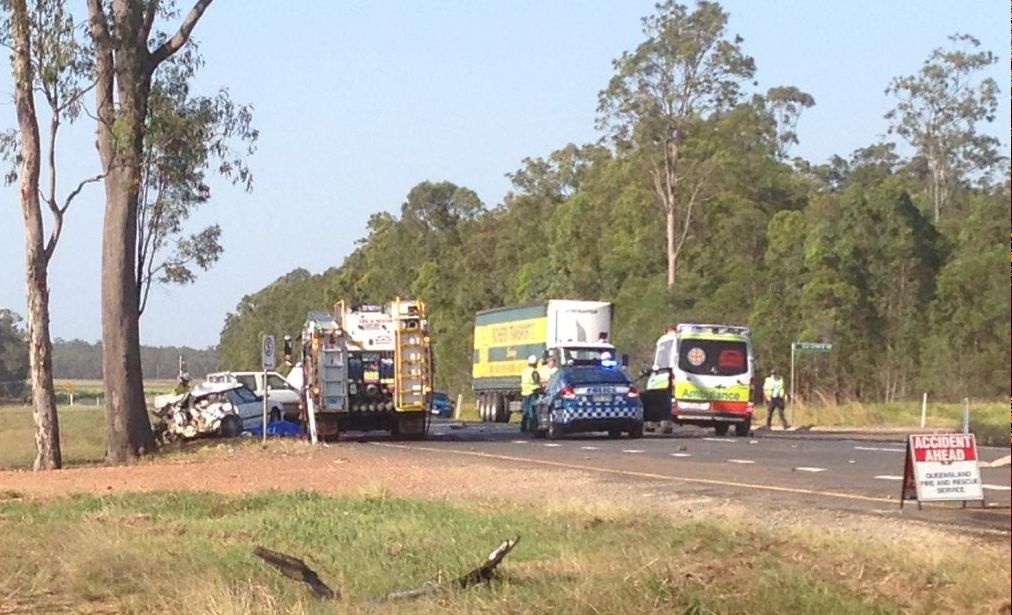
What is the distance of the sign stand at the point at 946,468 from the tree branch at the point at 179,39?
822 inches

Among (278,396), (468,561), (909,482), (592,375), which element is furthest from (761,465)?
(278,396)

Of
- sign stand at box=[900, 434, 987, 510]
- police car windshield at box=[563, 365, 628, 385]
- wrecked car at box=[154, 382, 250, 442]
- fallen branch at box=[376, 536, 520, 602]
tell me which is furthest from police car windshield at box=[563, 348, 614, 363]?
fallen branch at box=[376, 536, 520, 602]

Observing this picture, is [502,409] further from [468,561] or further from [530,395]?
[468,561]

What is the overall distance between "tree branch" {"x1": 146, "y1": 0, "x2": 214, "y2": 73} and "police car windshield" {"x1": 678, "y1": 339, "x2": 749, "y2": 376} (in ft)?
44.9

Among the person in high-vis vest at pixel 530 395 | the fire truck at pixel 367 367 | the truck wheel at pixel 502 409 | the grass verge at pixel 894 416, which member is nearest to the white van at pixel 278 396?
the fire truck at pixel 367 367

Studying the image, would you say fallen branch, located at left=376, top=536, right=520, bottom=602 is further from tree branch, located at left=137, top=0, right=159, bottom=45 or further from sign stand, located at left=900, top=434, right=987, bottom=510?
tree branch, located at left=137, top=0, right=159, bottom=45

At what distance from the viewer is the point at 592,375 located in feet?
111

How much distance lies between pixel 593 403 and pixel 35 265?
11853mm

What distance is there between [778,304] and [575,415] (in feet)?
77.8

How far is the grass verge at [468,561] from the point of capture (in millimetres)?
9680

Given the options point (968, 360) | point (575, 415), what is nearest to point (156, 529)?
point (968, 360)

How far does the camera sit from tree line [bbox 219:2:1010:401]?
4316cm

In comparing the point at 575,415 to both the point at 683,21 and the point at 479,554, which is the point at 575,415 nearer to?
the point at 479,554

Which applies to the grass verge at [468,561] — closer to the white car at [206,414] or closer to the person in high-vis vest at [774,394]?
the white car at [206,414]
